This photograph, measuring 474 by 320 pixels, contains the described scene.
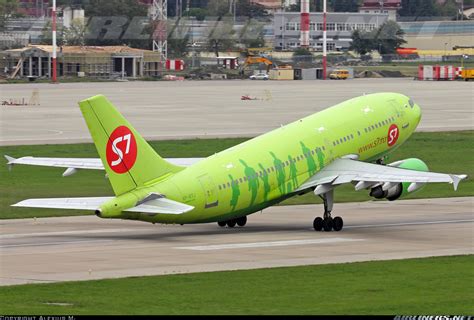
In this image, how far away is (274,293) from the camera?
38.5 metres

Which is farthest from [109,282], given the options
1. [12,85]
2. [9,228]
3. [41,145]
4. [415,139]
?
[12,85]

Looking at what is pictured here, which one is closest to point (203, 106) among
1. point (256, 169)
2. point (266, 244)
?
point (256, 169)

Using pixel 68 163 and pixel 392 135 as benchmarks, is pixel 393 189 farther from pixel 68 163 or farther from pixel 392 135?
pixel 68 163

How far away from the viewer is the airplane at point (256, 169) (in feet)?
158

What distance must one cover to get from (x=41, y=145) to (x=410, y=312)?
61.2 m

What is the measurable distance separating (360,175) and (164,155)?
33113 mm

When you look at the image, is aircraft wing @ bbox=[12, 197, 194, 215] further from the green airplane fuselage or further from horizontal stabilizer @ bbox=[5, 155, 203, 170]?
horizontal stabilizer @ bbox=[5, 155, 203, 170]

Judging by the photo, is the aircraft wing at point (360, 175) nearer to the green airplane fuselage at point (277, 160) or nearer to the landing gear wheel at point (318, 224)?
the green airplane fuselage at point (277, 160)

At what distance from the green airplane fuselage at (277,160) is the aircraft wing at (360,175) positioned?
430mm

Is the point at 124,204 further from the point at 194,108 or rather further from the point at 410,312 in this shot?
the point at 194,108

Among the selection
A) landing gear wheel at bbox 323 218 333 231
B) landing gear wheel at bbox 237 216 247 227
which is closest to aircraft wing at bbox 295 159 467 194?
landing gear wheel at bbox 323 218 333 231

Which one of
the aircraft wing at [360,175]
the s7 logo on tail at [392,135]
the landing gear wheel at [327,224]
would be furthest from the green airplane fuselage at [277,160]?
the landing gear wheel at [327,224]

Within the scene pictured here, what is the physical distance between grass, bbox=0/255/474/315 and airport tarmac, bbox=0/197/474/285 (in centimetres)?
208

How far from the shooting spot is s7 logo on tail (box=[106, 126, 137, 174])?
47.8m
